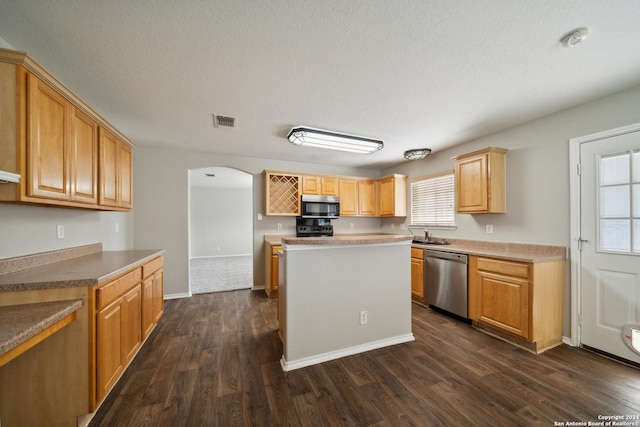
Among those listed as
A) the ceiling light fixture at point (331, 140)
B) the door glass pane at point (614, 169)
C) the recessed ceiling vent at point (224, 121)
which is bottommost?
the door glass pane at point (614, 169)

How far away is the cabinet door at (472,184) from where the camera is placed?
300 centimetres

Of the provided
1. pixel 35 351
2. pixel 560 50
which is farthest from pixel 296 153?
pixel 35 351

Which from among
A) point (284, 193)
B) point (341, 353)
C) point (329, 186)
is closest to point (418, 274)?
point (341, 353)

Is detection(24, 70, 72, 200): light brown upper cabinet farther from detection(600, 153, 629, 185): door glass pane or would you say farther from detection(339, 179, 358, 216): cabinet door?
detection(600, 153, 629, 185): door glass pane

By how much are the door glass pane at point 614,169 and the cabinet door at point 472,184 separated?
3.11 feet

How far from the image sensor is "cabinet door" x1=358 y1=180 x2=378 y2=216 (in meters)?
4.98

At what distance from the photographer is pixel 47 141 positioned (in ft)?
5.15

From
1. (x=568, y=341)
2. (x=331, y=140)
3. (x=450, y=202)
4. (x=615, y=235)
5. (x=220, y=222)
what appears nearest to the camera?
(x=615, y=235)

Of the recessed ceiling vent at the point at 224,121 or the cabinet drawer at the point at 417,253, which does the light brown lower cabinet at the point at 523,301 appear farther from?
the recessed ceiling vent at the point at 224,121

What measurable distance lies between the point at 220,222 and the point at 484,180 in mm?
7673

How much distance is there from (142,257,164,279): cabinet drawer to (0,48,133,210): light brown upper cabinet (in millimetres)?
744

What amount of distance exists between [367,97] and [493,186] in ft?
6.59

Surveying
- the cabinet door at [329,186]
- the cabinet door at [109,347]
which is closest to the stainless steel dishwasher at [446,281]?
the cabinet door at [329,186]

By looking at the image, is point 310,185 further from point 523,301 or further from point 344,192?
point 523,301
